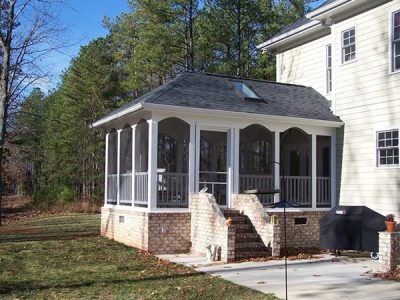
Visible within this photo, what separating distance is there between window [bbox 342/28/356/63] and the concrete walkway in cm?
600

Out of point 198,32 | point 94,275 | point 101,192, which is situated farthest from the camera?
point 101,192

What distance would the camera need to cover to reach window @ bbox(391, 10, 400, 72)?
1360 centimetres

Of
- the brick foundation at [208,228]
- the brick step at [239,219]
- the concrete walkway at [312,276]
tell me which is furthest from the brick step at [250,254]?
the brick step at [239,219]

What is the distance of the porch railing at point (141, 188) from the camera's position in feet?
46.1

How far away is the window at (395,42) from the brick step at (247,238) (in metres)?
5.68

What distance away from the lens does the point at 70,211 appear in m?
32.8

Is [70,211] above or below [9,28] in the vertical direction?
below

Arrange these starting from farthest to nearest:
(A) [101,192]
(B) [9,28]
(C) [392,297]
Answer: (A) [101,192]
(B) [9,28]
(C) [392,297]

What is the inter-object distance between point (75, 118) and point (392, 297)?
35.3 m

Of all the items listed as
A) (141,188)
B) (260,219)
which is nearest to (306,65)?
(260,219)

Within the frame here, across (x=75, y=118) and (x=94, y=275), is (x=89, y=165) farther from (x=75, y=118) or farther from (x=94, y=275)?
(x=94, y=275)

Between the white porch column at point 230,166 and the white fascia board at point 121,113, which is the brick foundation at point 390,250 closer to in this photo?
the white porch column at point 230,166

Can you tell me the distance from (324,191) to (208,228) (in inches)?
194

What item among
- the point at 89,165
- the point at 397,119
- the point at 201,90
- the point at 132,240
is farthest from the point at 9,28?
the point at 89,165
